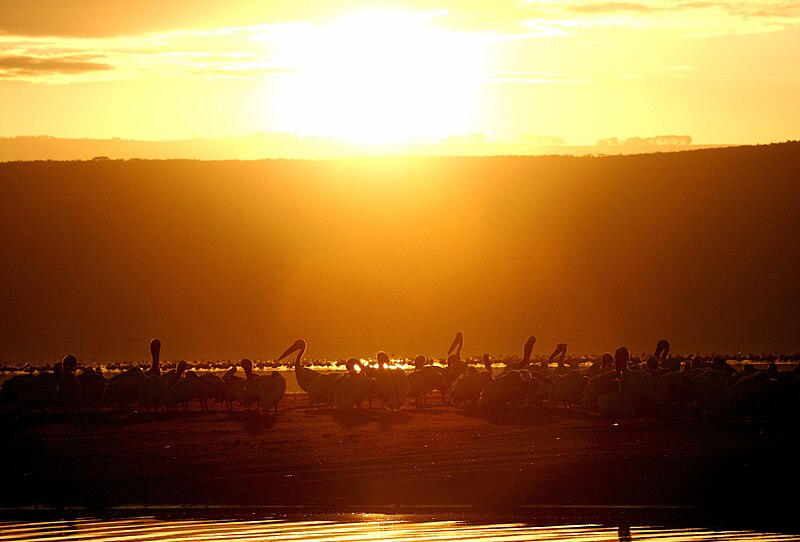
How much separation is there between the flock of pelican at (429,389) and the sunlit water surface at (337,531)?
7.85m

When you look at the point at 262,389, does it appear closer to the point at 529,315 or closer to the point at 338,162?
the point at 529,315

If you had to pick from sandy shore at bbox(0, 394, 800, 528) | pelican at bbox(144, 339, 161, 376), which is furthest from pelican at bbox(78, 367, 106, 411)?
sandy shore at bbox(0, 394, 800, 528)

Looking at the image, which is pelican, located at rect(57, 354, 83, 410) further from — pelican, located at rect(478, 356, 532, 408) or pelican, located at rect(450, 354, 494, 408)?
pelican, located at rect(478, 356, 532, 408)

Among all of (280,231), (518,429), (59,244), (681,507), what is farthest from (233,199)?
(681,507)

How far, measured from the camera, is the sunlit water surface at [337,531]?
12.3 meters

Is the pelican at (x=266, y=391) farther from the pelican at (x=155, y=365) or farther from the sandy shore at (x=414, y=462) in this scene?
the pelican at (x=155, y=365)

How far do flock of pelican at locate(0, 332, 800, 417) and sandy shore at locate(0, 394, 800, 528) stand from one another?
80 centimetres

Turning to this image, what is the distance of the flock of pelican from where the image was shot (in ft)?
67.9

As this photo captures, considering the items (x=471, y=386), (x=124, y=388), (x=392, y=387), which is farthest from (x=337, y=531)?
(x=124, y=388)

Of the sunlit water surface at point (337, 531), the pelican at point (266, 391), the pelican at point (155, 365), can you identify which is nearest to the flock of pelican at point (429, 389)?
the pelican at point (266, 391)

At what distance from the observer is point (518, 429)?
62.0 ft

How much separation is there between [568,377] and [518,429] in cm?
341

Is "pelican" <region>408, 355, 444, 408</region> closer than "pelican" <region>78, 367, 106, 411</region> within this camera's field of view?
No

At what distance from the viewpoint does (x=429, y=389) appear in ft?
78.4
